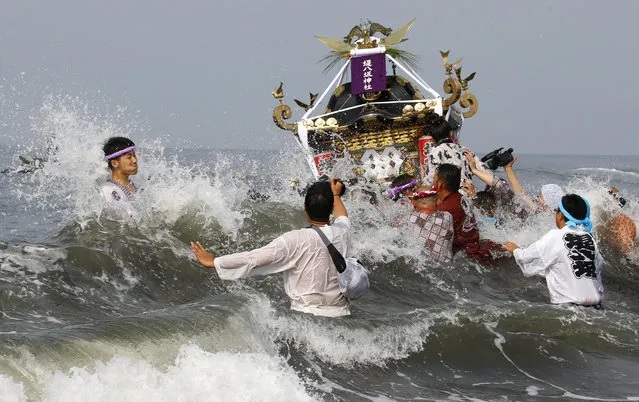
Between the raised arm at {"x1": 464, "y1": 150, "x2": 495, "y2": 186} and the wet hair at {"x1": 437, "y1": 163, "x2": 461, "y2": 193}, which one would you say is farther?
the raised arm at {"x1": 464, "y1": 150, "x2": 495, "y2": 186}

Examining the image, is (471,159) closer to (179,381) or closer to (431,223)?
(431,223)

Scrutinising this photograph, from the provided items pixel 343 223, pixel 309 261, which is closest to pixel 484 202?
pixel 343 223

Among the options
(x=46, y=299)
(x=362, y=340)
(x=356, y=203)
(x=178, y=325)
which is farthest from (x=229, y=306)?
(x=356, y=203)

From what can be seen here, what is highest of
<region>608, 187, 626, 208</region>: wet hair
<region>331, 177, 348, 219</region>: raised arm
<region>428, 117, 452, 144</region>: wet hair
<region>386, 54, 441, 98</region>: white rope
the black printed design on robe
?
<region>386, 54, 441, 98</region>: white rope

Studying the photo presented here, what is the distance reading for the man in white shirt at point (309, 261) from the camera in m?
5.54

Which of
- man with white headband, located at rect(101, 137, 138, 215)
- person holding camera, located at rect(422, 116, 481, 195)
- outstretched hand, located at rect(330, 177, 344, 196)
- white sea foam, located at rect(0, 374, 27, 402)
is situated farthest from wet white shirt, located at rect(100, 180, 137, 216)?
white sea foam, located at rect(0, 374, 27, 402)

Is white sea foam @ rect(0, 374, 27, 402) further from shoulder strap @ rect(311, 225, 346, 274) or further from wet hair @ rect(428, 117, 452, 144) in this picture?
wet hair @ rect(428, 117, 452, 144)

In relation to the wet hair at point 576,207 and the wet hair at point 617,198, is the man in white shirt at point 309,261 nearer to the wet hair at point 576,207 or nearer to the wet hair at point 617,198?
the wet hair at point 576,207

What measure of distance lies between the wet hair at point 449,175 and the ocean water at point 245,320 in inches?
31.3

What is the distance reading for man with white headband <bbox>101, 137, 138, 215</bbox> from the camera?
8000 millimetres

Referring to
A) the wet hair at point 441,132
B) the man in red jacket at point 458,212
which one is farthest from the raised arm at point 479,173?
the wet hair at point 441,132

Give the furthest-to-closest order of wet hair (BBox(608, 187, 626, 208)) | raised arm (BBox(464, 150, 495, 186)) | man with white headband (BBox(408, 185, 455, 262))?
wet hair (BBox(608, 187, 626, 208))
raised arm (BBox(464, 150, 495, 186))
man with white headband (BBox(408, 185, 455, 262))

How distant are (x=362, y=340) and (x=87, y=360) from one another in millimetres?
1941

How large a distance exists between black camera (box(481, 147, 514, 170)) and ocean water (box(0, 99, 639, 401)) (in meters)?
0.79
